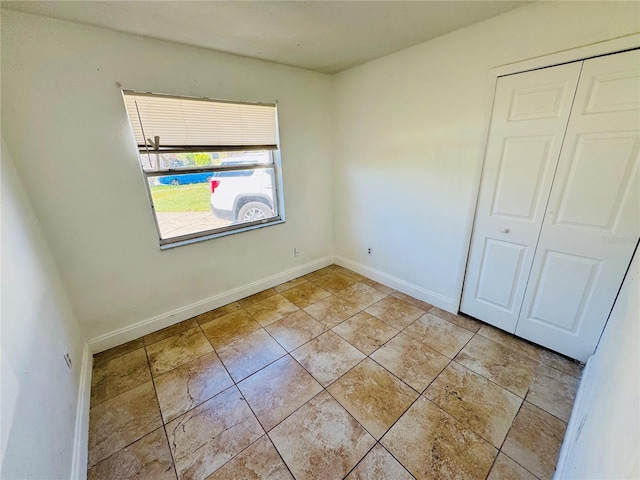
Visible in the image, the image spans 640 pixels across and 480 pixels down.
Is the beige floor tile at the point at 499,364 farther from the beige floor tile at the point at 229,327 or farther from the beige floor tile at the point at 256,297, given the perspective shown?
the beige floor tile at the point at 256,297

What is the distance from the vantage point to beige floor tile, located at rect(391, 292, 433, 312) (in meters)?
2.60

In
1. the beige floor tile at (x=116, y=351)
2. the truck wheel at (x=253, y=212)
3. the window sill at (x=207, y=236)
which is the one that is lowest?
the beige floor tile at (x=116, y=351)

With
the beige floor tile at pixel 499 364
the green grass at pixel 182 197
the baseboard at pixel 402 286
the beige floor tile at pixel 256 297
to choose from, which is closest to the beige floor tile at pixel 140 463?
the beige floor tile at pixel 256 297

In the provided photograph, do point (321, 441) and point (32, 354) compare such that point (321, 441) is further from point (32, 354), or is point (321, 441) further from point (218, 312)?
point (218, 312)

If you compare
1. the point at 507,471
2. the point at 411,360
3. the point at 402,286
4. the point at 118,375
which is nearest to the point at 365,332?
the point at 411,360

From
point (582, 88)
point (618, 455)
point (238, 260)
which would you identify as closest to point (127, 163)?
point (238, 260)

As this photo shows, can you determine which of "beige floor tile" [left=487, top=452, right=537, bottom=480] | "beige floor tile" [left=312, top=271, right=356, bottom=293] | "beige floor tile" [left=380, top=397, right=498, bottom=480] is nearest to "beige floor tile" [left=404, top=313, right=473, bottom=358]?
"beige floor tile" [left=380, top=397, right=498, bottom=480]

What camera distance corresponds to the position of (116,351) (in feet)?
6.90

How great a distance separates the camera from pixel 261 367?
76.2 inches

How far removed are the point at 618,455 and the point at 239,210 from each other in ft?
9.00

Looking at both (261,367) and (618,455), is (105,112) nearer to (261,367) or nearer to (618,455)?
(261,367)

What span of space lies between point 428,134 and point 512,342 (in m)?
1.89

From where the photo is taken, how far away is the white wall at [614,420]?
26.4 inches

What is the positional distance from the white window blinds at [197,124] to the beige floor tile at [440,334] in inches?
89.2
